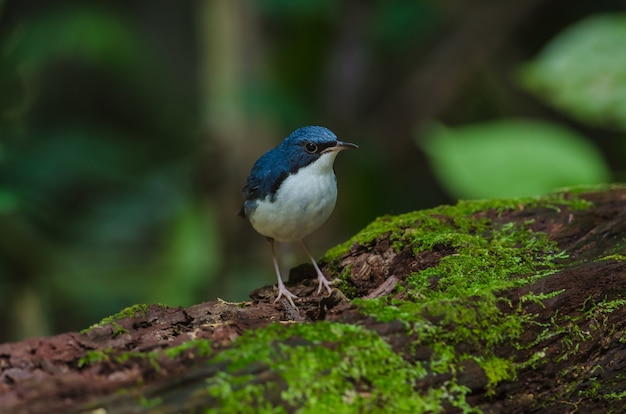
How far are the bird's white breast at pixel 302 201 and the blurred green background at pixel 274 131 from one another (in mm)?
1798

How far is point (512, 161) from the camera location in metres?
5.99

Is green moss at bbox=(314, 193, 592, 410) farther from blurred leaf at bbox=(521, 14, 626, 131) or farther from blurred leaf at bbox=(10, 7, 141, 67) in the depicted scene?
blurred leaf at bbox=(10, 7, 141, 67)

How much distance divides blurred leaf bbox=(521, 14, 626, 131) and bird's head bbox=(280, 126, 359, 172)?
8.15 feet

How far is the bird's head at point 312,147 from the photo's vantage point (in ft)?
14.6

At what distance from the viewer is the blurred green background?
622 centimetres

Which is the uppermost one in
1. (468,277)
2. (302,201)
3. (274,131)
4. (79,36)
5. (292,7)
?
(79,36)

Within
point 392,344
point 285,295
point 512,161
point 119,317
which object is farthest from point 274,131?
point 392,344

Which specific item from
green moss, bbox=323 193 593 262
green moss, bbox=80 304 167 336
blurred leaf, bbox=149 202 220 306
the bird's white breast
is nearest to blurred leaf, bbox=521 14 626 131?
green moss, bbox=323 193 593 262

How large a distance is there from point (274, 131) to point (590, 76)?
136 inches

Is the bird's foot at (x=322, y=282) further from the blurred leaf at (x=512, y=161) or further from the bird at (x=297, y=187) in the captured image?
the blurred leaf at (x=512, y=161)

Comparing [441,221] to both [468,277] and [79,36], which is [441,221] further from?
[79,36]

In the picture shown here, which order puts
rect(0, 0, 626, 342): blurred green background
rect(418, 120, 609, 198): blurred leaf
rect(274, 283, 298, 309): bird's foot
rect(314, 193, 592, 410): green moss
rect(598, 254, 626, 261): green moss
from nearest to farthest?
rect(314, 193, 592, 410): green moss, rect(598, 254, 626, 261): green moss, rect(274, 283, 298, 309): bird's foot, rect(418, 120, 609, 198): blurred leaf, rect(0, 0, 626, 342): blurred green background

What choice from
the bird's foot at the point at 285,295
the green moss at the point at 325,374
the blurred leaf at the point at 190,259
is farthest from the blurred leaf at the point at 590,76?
the green moss at the point at 325,374

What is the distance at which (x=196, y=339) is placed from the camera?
108 inches
